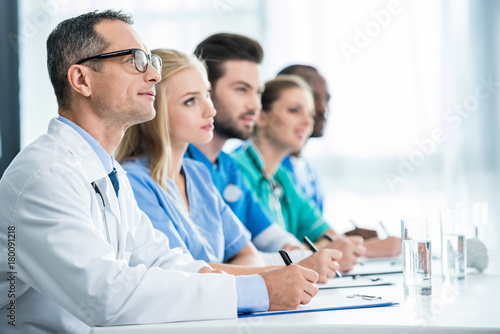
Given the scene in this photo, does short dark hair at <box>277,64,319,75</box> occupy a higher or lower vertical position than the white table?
higher

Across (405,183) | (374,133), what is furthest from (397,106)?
(405,183)

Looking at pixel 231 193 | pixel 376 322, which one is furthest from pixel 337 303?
pixel 231 193

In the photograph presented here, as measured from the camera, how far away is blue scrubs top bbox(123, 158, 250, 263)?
1721 mm

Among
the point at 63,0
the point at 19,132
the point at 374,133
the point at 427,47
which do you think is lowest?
the point at 374,133

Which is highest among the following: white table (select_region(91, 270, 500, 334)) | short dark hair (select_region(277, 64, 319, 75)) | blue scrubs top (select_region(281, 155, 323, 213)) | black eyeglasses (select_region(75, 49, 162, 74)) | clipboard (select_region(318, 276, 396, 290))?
black eyeglasses (select_region(75, 49, 162, 74))

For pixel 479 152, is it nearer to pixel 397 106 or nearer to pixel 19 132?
pixel 397 106

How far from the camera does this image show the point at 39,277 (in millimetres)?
1100

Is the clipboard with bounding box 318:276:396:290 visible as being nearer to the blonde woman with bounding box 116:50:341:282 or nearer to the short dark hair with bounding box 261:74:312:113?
the blonde woman with bounding box 116:50:341:282

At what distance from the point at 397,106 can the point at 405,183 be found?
1.83ft

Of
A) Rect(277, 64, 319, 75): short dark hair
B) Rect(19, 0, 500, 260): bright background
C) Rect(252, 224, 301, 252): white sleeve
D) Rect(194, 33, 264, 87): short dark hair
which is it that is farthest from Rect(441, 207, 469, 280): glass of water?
Rect(19, 0, 500, 260): bright background

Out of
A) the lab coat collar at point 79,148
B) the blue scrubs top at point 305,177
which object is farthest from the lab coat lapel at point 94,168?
the blue scrubs top at point 305,177

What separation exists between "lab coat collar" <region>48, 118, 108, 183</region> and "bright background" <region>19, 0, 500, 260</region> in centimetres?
316

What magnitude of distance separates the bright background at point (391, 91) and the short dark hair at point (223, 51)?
1.82 m

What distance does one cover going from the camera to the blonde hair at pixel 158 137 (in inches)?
72.1
